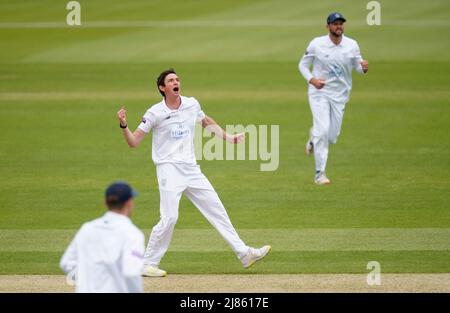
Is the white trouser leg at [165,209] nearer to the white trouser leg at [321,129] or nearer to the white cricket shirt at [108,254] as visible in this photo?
the white cricket shirt at [108,254]

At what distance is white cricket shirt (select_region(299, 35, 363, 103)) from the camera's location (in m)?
18.2

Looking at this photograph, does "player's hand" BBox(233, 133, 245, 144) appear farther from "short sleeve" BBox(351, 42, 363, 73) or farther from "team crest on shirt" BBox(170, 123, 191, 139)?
"short sleeve" BBox(351, 42, 363, 73)

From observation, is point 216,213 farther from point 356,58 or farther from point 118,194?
point 356,58

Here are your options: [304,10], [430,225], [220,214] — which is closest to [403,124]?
[430,225]

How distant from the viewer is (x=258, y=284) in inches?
469

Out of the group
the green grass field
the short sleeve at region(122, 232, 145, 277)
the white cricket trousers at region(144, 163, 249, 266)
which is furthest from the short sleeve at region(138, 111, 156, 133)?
the short sleeve at region(122, 232, 145, 277)

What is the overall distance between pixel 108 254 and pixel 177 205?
4.11 meters

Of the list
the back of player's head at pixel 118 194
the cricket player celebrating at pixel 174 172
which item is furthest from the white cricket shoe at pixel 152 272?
the back of player's head at pixel 118 194

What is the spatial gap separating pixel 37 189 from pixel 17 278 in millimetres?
5887

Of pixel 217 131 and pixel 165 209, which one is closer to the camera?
pixel 165 209

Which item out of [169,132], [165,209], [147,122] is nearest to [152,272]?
[165,209]

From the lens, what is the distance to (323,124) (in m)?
18.1

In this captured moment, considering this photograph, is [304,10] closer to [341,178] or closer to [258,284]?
[341,178]

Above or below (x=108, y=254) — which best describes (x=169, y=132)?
above
